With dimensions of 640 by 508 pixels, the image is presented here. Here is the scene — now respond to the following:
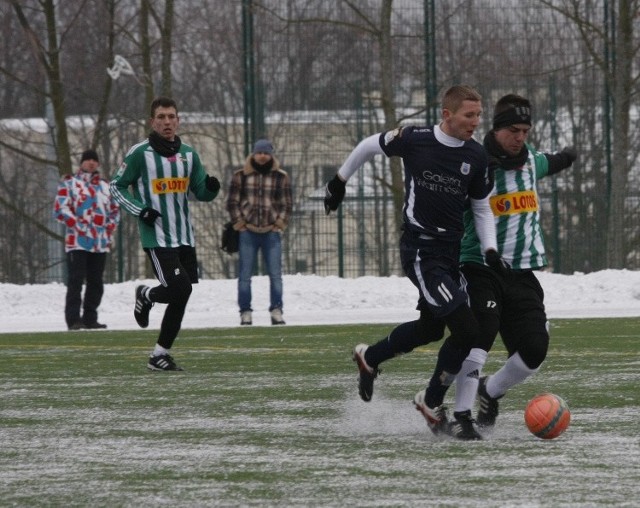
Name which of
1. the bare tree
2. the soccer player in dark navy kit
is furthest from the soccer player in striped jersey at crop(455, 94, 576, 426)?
the bare tree

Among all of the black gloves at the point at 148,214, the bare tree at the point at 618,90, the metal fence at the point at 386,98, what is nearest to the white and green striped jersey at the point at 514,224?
the black gloves at the point at 148,214

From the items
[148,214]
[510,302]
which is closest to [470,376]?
[510,302]

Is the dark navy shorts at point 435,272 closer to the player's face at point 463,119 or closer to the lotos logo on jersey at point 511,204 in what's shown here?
the lotos logo on jersey at point 511,204

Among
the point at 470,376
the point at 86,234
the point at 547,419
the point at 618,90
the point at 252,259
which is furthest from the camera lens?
the point at 618,90

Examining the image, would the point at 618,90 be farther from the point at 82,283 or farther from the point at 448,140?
the point at 448,140

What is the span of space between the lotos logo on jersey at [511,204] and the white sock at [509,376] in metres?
0.72

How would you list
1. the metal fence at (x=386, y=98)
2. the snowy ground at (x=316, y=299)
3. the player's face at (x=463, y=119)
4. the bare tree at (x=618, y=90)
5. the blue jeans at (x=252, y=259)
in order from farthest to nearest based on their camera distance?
the metal fence at (x=386, y=98)
the bare tree at (x=618, y=90)
the snowy ground at (x=316, y=299)
the blue jeans at (x=252, y=259)
the player's face at (x=463, y=119)

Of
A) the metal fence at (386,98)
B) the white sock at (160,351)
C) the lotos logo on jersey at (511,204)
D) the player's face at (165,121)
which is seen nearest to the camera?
the lotos logo on jersey at (511,204)

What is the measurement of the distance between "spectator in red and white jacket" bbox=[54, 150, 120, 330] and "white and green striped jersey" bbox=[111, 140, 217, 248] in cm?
533

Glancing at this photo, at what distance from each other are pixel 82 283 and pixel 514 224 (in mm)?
9596

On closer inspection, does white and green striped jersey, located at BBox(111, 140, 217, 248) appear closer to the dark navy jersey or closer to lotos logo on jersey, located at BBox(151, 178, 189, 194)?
lotos logo on jersey, located at BBox(151, 178, 189, 194)

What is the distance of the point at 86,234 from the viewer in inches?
656

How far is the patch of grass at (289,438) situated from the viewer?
5531 mm

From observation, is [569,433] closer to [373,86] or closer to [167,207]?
[167,207]
